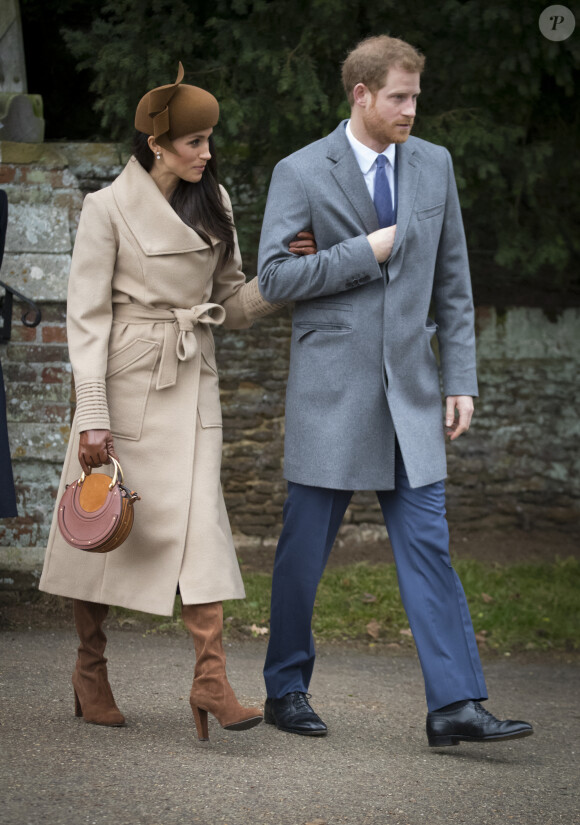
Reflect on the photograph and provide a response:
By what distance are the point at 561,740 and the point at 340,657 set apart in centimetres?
155

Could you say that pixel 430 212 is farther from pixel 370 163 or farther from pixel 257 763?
pixel 257 763

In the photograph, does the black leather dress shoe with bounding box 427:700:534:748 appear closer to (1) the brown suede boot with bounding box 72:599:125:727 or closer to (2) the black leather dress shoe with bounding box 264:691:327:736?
(2) the black leather dress shoe with bounding box 264:691:327:736

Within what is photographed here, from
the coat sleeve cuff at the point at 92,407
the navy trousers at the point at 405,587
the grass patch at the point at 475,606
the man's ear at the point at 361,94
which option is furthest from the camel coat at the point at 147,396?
the grass patch at the point at 475,606

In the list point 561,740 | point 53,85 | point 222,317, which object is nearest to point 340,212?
point 222,317

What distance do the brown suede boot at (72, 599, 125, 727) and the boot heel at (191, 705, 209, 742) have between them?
316 millimetres

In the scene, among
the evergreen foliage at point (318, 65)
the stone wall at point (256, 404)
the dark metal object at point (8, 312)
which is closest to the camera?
the dark metal object at point (8, 312)

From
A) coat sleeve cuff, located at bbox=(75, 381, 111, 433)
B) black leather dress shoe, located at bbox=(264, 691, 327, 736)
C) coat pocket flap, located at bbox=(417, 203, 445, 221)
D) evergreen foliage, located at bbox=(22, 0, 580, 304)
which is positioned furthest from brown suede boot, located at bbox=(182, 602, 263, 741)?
evergreen foliage, located at bbox=(22, 0, 580, 304)

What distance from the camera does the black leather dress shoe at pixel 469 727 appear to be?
10.9ft

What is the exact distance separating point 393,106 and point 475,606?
357 cm

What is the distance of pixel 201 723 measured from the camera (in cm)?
342

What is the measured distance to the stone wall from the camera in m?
5.47

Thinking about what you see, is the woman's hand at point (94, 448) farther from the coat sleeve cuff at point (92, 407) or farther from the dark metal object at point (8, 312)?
the dark metal object at point (8, 312)

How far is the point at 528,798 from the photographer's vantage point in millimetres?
3113

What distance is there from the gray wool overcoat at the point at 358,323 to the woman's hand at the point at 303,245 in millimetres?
22
